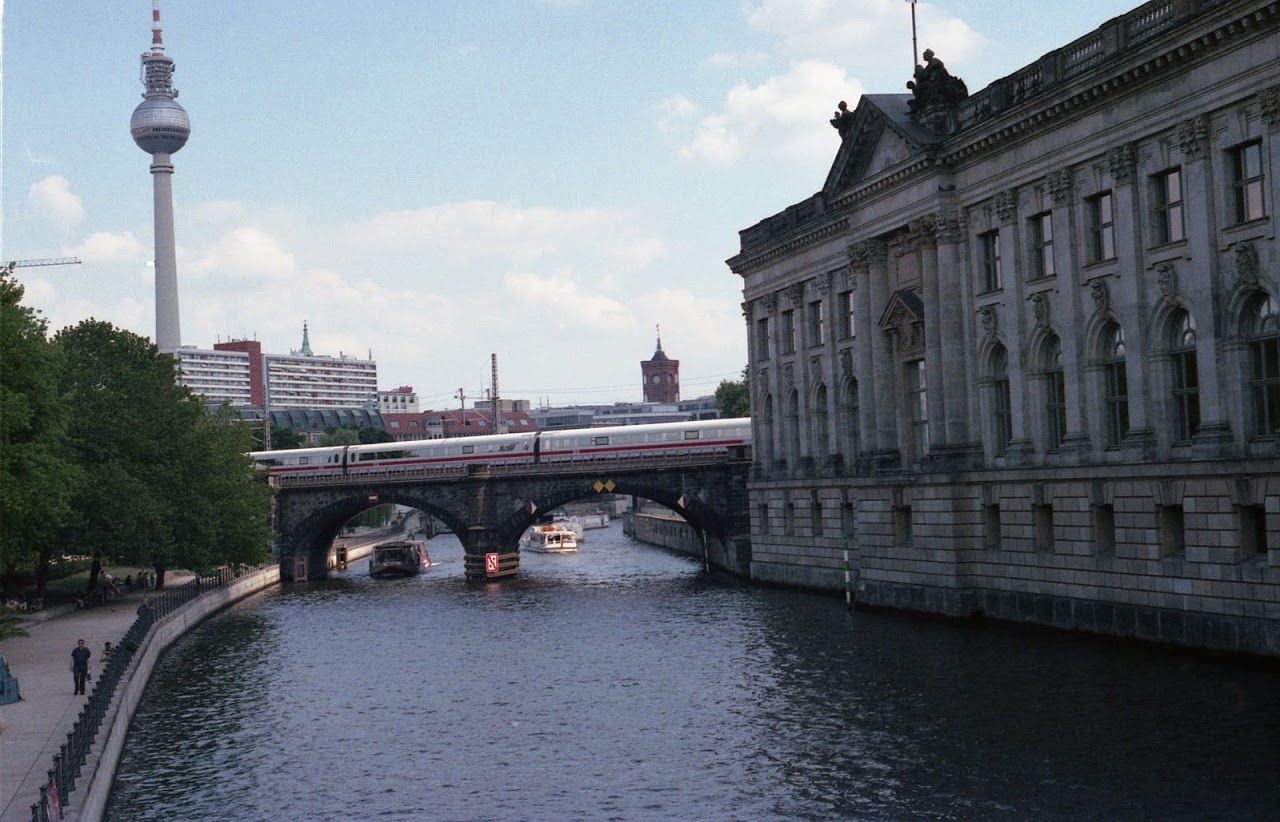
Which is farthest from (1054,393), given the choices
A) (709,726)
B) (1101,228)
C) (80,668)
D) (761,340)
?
(80,668)

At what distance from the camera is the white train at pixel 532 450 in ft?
354

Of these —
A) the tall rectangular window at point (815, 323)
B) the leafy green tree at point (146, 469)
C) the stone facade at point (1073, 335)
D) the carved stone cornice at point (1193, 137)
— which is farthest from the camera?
the tall rectangular window at point (815, 323)

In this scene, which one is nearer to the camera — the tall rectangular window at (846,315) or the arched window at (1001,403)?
the arched window at (1001,403)

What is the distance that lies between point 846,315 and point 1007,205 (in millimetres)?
18667

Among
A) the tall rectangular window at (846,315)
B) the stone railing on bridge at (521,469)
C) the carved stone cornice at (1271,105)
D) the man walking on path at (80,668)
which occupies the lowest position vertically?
the man walking on path at (80,668)

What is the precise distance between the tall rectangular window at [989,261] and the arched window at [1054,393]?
423cm

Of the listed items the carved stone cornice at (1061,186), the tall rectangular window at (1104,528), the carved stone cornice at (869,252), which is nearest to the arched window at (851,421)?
the carved stone cornice at (869,252)

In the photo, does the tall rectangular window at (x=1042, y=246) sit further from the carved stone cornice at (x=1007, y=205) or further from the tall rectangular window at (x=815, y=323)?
the tall rectangular window at (x=815, y=323)

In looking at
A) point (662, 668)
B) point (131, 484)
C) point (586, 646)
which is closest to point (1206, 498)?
point (662, 668)

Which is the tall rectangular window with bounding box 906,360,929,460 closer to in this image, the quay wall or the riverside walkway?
the quay wall

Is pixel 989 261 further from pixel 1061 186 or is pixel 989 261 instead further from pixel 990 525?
pixel 990 525

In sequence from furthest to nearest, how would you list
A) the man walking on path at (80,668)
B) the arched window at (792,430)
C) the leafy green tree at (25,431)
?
the arched window at (792,430), the leafy green tree at (25,431), the man walking on path at (80,668)

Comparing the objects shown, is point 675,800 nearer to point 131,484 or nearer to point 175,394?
point 131,484

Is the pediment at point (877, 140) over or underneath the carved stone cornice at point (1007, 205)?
over
